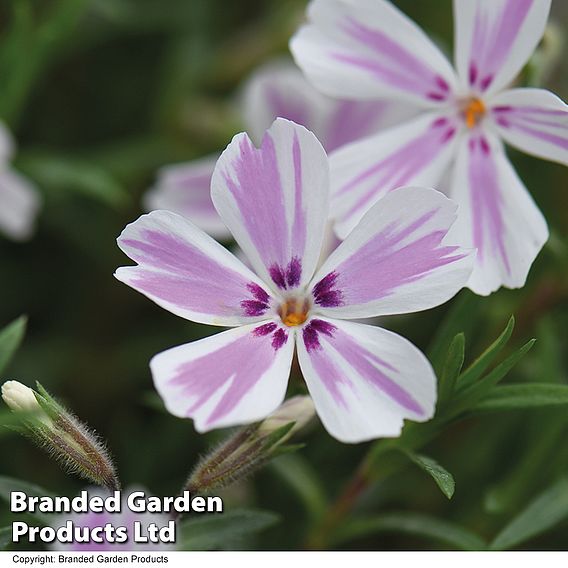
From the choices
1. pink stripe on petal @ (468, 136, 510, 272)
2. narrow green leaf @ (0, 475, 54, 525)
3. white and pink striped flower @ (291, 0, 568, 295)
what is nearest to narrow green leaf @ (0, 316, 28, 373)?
narrow green leaf @ (0, 475, 54, 525)

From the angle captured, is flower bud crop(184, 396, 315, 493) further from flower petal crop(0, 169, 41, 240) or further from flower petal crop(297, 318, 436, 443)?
flower petal crop(0, 169, 41, 240)

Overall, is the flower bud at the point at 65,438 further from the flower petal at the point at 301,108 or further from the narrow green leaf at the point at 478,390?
the flower petal at the point at 301,108

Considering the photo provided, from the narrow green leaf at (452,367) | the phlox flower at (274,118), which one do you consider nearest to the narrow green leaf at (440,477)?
the narrow green leaf at (452,367)

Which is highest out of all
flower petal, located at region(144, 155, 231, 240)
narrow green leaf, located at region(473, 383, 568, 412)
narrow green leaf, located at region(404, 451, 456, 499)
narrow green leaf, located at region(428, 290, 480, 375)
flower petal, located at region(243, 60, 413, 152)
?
flower petal, located at region(243, 60, 413, 152)

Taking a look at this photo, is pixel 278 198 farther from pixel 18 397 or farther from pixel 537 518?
pixel 537 518

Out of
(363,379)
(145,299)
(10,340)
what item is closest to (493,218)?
(363,379)

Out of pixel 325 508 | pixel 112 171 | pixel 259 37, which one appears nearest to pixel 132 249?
pixel 325 508

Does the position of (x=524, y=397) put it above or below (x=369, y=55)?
below
